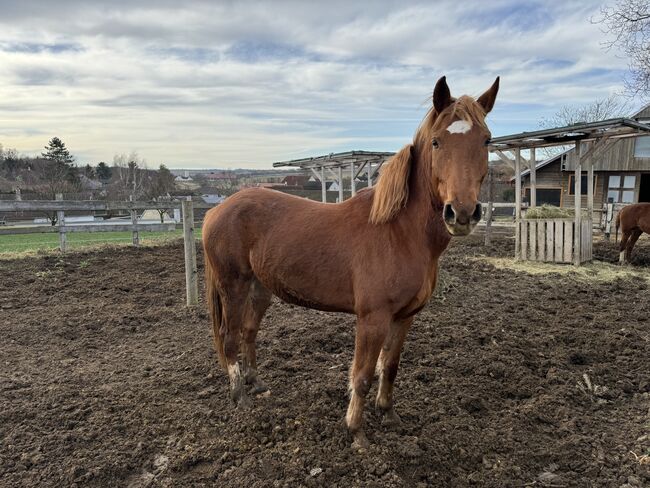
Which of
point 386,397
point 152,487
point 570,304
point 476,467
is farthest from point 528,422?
point 570,304

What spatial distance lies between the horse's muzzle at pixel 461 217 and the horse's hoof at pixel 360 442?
4.99 ft

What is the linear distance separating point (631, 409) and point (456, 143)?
8.50 feet

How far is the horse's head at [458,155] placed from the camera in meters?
2.12

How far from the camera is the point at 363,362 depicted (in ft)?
8.62

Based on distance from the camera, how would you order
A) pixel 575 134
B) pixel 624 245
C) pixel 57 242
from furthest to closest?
pixel 57 242
pixel 624 245
pixel 575 134

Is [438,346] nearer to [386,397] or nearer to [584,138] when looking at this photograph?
[386,397]

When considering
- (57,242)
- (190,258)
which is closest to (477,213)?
(190,258)

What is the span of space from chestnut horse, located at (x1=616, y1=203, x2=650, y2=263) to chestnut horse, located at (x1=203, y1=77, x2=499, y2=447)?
9508 millimetres

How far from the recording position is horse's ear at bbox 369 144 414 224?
2609 mm

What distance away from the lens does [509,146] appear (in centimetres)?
1066

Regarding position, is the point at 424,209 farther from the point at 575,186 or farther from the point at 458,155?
the point at 575,186

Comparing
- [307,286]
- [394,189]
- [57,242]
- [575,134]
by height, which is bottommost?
[57,242]

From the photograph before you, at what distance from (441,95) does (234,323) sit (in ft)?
7.59

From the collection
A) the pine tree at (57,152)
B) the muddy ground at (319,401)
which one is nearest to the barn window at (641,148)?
the muddy ground at (319,401)
